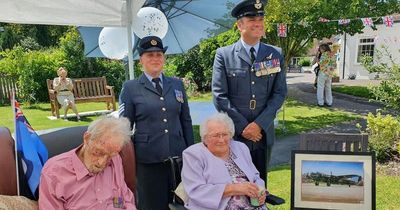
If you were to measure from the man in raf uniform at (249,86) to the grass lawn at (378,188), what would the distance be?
122cm

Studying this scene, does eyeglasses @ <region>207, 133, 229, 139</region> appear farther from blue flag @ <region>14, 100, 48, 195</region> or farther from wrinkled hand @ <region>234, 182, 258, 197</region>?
blue flag @ <region>14, 100, 48, 195</region>

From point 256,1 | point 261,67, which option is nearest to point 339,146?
point 261,67

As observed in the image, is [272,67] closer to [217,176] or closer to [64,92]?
[217,176]

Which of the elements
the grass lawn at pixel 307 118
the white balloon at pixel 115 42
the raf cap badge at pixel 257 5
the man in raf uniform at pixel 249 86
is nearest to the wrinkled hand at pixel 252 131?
the man in raf uniform at pixel 249 86

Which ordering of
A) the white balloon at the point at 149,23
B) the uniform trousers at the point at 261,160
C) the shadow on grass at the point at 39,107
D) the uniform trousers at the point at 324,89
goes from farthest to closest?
the shadow on grass at the point at 39,107, the uniform trousers at the point at 324,89, the white balloon at the point at 149,23, the uniform trousers at the point at 261,160

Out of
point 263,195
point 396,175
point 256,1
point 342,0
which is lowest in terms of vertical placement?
point 396,175

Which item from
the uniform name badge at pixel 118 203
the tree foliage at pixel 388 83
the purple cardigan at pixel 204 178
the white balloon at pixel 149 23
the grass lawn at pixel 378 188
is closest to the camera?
the uniform name badge at pixel 118 203

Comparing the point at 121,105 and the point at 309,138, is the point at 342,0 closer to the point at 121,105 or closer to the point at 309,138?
the point at 309,138

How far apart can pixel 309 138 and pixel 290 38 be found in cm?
803

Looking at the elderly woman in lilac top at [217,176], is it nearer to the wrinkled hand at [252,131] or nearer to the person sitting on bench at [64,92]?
the wrinkled hand at [252,131]

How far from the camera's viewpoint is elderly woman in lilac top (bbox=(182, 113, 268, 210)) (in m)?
2.52

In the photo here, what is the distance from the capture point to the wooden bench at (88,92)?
9437 mm

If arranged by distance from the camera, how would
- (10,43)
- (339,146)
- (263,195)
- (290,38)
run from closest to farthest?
(263,195) < (339,146) < (290,38) < (10,43)

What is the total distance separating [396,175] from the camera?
473cm
